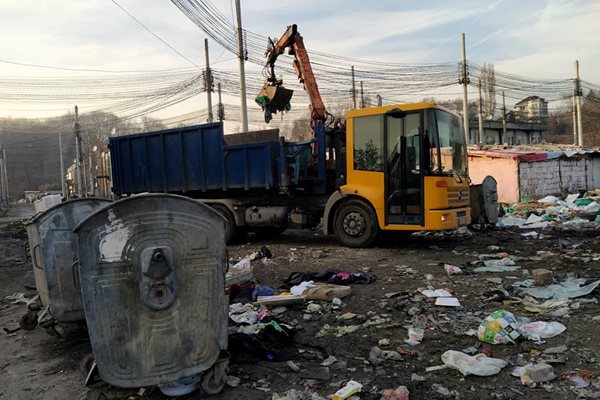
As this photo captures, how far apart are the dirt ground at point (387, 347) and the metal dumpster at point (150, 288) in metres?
0.32

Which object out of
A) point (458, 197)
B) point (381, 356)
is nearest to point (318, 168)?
point (458, 197)

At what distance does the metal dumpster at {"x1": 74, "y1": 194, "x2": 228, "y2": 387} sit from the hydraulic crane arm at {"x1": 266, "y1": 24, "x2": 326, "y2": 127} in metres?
7.89

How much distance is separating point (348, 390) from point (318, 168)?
6.75 meters

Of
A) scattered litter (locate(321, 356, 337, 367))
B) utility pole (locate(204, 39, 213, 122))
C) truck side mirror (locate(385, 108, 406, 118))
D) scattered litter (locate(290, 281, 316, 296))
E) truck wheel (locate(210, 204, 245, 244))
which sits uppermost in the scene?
utility pole (locate(204, 39, 213, 122))

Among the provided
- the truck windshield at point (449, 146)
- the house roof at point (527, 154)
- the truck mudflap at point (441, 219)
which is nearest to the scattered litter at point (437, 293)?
the truck mudflap at point (441, 219)

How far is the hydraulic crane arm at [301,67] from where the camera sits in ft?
35.7

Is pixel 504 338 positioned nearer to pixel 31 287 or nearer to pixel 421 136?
pixel 421 136

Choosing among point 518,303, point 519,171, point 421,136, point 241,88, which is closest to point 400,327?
point 518,303

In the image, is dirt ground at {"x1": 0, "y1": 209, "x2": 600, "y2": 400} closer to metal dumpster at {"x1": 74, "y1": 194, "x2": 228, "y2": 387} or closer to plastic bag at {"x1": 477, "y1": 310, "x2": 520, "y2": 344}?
plastic bag at {"x1": 477, "y1": 310, "x2": 520, "y2": 344}

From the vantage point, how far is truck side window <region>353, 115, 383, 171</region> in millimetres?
8555

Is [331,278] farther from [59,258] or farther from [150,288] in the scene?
[150,288]

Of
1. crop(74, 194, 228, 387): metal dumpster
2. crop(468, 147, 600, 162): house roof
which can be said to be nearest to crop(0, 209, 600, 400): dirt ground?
crop(74, 194, 228, 387): metal dumpster

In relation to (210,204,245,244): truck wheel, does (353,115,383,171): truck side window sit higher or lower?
higher

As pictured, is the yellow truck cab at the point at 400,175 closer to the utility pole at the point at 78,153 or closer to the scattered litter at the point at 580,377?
the scattered litter at the point at 580,377
